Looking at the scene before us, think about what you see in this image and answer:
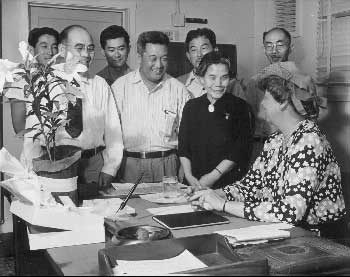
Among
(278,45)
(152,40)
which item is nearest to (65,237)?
(152,40)

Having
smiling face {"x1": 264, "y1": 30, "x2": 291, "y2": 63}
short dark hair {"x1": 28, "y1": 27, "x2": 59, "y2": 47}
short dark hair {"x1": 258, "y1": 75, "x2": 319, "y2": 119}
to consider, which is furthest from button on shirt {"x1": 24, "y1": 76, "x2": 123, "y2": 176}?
smiling face {"x1": 264, "y1": 30, "x2": 291, "y2": 63}

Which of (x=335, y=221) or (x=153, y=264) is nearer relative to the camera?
(x=153, y=264)

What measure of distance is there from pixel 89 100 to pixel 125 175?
0.66 metres

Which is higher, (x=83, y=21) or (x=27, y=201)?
(x=83, y=21)

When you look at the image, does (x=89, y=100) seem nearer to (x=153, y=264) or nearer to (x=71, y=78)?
(x=71, y=78)

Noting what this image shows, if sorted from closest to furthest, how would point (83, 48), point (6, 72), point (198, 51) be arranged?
point (6, 72) < point (83, 48) < point (198, 51)

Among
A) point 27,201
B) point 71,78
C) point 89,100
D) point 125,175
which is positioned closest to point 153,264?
point 27,201

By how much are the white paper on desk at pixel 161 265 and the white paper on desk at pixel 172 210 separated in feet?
1.77

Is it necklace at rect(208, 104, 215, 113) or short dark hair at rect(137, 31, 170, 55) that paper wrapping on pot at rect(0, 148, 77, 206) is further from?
short dark hair at rect(137, 31, 170, 55)

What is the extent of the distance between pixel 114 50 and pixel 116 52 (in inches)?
1.0

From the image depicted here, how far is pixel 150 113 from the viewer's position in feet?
11.2

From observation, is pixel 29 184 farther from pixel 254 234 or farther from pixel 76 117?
pixel 76 117

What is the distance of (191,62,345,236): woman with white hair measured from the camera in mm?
1756

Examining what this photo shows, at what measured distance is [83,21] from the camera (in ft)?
12.2
